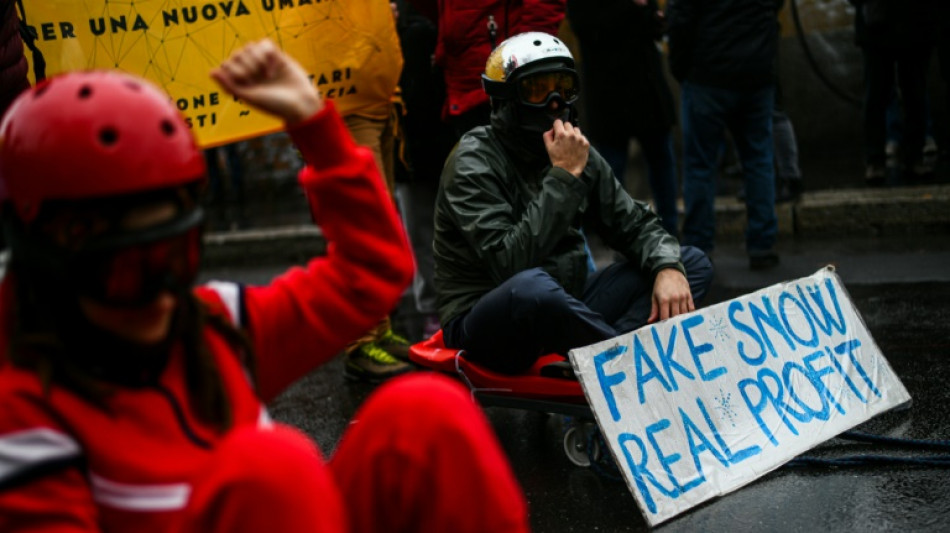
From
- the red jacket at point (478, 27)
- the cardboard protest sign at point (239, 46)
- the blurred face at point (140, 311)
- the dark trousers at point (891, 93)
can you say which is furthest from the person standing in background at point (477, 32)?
the blurred face at point (140, 311)

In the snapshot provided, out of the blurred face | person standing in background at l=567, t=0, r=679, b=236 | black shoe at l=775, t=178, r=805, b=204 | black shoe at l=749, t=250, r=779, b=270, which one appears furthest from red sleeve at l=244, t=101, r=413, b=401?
black shoe at l=775, t=178, r=805, b=204

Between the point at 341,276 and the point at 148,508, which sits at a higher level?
the point at 341,276

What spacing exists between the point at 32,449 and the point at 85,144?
0.46 metres

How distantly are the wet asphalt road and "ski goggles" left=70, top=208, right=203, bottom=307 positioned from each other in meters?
1.90

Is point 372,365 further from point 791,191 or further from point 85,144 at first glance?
point 791,191

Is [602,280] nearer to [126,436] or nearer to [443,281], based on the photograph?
[443,281]

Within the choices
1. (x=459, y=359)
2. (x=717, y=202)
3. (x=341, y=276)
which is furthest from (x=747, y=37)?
(x=341, y=276)

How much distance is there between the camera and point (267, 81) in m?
2.10

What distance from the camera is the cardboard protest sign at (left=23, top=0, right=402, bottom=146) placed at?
5375 mm

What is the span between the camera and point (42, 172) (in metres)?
1.85

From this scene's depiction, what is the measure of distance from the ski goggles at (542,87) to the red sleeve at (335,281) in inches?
74.5

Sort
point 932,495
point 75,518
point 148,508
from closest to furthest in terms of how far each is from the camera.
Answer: point 75,518, point 148,508, point 932,495

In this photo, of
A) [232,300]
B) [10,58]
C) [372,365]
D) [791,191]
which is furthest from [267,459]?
[791,191]

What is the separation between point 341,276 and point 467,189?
181 centimetres
